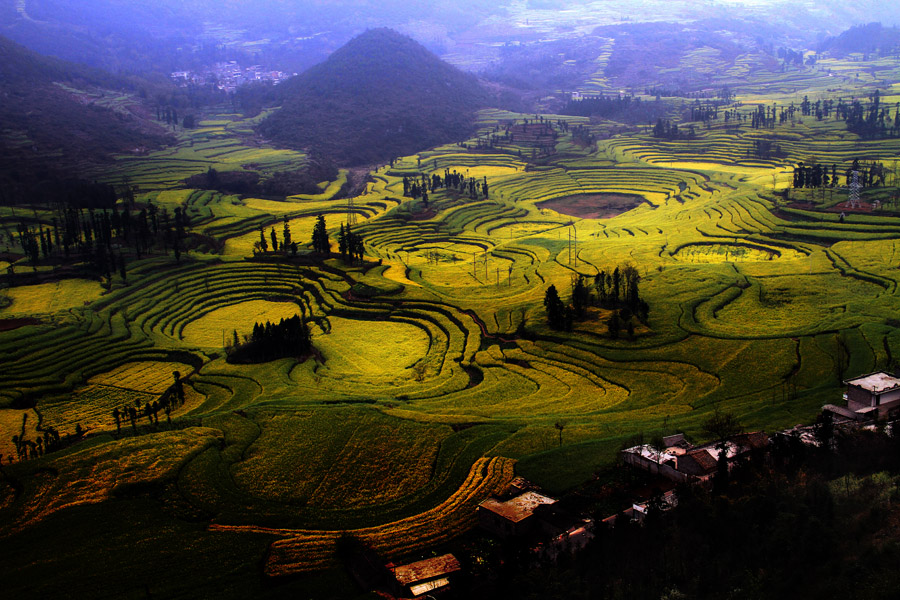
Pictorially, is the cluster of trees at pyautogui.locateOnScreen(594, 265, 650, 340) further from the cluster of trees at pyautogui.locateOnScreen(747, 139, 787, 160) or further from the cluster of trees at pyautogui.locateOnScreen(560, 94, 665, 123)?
the cluster of trees at pyautogui.locateOnScreen(560, 94, 665, 123)

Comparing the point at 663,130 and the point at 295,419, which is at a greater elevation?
the point at 663,130

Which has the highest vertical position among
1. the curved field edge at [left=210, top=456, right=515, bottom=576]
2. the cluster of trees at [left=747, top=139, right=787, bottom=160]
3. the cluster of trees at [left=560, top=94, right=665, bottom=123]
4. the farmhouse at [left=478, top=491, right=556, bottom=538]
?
the cluster of trees at [left=560, top=94, right=665, bottom=123]

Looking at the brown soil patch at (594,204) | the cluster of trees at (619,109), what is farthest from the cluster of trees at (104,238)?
the cluster of trees at (619,109)

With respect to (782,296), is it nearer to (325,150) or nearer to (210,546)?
(210,546)

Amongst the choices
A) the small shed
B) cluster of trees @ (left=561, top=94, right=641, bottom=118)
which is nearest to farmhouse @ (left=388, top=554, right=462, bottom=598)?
the small shed

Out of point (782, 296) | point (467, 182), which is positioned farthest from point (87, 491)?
point (467, 182)

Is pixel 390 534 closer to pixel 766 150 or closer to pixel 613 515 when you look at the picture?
pixel 613 515
